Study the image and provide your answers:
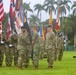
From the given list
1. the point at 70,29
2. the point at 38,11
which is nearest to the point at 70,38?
the point at 70,29

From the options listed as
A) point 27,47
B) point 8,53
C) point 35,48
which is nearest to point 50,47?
point 35,48

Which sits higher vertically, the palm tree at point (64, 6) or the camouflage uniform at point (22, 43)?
the palm tree at point (64, 6)

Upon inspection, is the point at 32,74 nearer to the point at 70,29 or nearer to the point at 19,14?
the point at 19,14

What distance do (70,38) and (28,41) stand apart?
54753mm

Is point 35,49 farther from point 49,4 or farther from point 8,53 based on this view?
point 49,4

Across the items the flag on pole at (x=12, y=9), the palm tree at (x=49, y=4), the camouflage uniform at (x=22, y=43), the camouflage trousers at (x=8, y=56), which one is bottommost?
the camouflage trousers at (x=8, y=56)

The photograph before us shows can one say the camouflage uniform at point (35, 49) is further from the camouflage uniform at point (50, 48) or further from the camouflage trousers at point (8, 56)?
the camouflage trousers at point (8, 56)

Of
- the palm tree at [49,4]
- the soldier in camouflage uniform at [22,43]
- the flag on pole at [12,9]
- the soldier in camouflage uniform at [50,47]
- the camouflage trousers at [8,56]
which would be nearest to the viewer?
the soldier in camouflage uniform at [22,43]

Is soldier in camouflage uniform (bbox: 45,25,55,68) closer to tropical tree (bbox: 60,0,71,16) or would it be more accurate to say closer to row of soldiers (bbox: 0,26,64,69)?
row of soldiers (bbox: 0,26,64,69)

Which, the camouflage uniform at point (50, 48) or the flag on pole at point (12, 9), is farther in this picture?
the flag on pole at point (12, 9)

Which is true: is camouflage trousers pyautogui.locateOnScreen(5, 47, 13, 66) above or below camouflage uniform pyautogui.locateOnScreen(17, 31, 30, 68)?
below

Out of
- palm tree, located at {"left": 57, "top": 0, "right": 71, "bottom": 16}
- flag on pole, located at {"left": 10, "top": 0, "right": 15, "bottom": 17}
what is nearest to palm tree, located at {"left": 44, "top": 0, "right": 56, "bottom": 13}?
palm tree, located at {"left": 57, "top": 0, "right": 71, "bottom": 16}

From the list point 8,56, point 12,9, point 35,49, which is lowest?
point 8,56

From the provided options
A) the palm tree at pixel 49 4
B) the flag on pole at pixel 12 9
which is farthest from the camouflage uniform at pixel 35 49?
the palm tree at pixel 49 4
